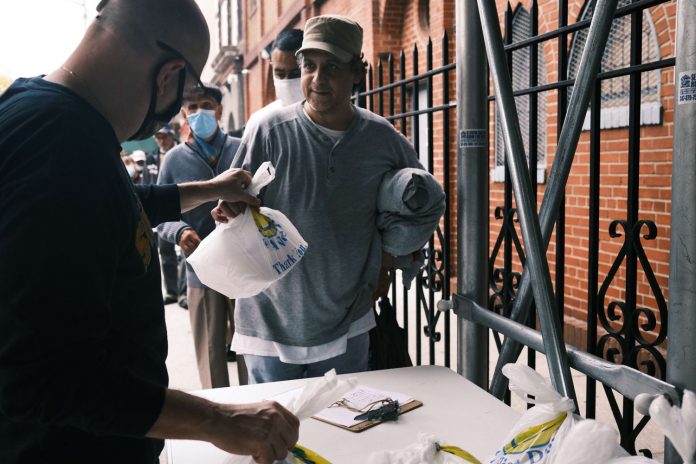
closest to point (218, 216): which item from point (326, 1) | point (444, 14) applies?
point (444, 14)

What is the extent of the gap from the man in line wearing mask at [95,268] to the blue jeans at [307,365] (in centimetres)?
109

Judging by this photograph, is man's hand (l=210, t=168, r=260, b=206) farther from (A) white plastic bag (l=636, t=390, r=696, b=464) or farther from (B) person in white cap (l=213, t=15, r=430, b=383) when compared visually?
(A) white plastic bag (l=636, t=390, r=696, b=464)

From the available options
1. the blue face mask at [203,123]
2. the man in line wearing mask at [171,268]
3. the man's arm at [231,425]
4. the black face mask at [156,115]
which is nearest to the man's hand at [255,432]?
the man's arm at [231,425]

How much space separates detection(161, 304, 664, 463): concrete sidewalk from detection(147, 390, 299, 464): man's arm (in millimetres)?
1838

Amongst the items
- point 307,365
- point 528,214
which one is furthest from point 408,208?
point 528,214

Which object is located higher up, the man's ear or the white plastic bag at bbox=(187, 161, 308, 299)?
the man's ear

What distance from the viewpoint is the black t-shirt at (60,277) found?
3.23 ft

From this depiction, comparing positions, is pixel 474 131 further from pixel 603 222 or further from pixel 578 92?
pixel 603 222

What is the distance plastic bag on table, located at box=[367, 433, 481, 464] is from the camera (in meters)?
1.16

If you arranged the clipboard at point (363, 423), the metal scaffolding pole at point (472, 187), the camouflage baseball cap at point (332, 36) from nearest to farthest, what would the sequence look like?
the clipboard at point (363, 423)
the metal scaffolding pole at point (472, 187)
the camouflage baseball cap at point (332, 36)

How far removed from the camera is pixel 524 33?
622cm

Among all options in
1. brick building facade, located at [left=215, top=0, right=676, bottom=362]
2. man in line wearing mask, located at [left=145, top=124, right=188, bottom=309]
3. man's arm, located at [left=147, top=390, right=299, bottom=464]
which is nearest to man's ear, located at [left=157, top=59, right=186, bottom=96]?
man's arm, located at [left=147, top=390, right=299, bottom=464]

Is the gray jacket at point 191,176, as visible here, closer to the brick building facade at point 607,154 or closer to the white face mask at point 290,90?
the white face mask at point 290,90

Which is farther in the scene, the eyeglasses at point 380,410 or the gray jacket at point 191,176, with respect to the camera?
the gray jacket at point 191,176
